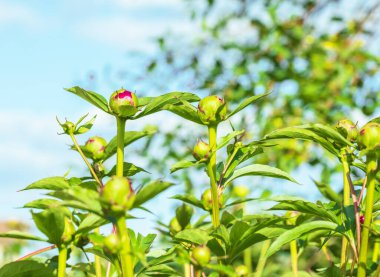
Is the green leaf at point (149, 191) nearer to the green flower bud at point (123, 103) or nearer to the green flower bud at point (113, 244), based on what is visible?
the green flower bud at point (113, 244)

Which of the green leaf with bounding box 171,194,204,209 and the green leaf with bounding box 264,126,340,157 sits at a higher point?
the green leaf with bounding box 264,126,340,157

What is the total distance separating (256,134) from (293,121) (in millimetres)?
199

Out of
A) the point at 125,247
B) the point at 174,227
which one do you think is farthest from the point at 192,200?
the point at 125,247

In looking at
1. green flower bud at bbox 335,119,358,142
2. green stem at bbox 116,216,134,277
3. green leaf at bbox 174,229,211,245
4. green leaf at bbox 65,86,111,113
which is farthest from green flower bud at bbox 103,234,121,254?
green flower bud at bbox 335,119,358,142

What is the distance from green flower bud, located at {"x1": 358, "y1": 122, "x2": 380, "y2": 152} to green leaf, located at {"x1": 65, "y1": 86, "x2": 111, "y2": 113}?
10.9 inches

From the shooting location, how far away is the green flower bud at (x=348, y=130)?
76cm

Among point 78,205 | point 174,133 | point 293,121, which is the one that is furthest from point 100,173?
point 174,133

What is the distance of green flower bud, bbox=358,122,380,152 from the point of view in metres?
0.67

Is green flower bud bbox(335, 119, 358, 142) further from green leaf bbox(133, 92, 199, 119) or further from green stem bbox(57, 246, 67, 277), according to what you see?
green stem bbox(57, 246, 67, 277)

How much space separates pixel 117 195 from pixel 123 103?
210 mm

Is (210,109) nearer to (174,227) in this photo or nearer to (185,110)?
(185,110)

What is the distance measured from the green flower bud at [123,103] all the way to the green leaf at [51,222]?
140 millimetres

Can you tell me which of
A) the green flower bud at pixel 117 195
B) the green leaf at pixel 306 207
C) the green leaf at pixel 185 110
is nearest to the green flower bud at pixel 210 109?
the green leaf at pixel 185 110

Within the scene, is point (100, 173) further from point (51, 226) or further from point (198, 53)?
point (198, 53)
